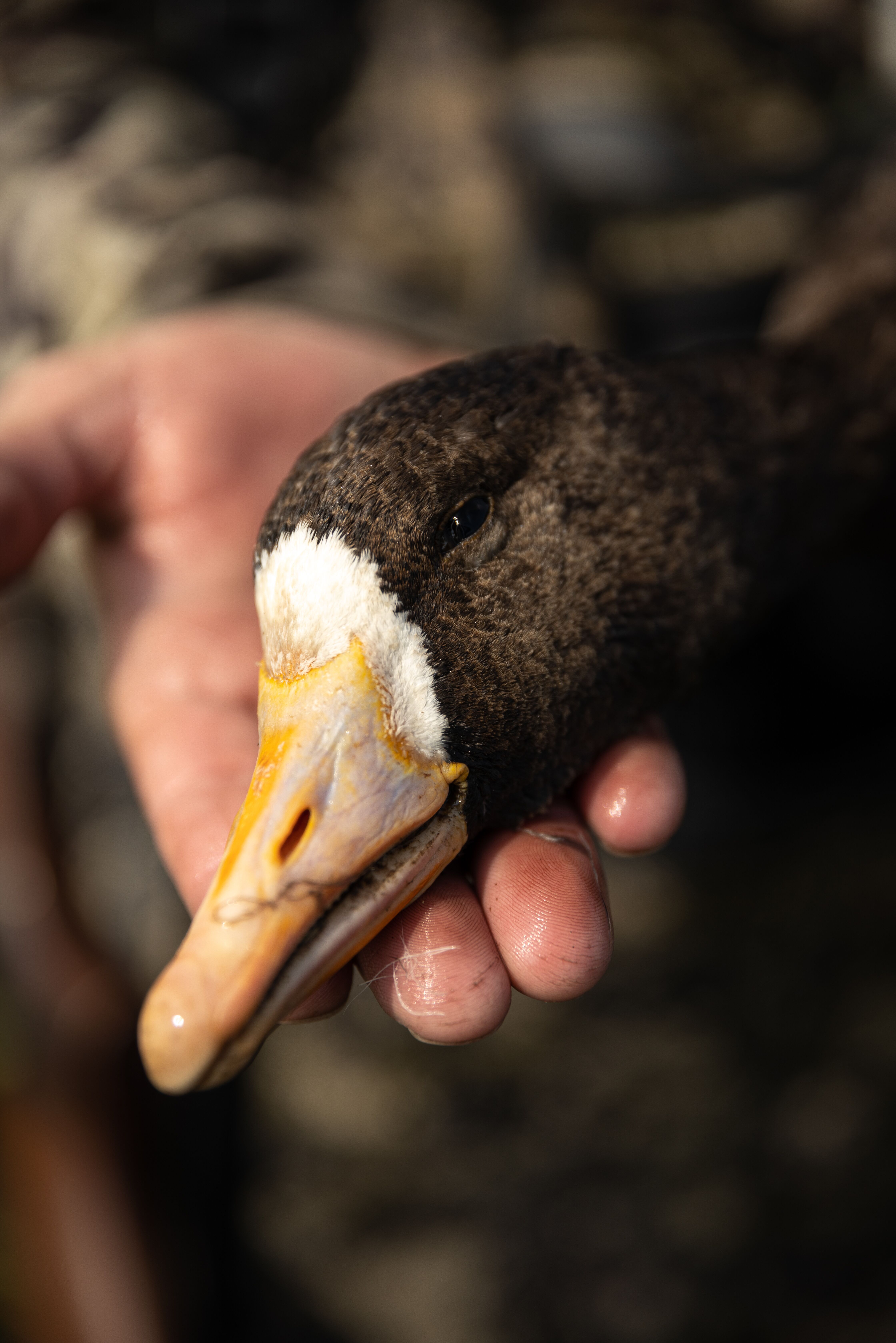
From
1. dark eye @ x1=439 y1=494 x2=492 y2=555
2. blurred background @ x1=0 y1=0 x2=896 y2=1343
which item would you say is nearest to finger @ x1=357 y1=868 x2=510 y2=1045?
dark eye @ x1=439 y1=494 x2=492 y2=555

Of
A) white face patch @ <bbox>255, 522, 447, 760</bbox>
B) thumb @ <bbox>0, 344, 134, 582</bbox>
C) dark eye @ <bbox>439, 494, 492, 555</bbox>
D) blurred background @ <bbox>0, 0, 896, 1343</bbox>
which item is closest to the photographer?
white face patch @ <bbox>255, 522, 447, 760</bbox>

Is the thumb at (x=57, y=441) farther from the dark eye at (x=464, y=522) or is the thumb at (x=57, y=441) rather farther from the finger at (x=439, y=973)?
the finger at (x=439, y=973)

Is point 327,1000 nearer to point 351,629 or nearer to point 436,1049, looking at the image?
point 351,629

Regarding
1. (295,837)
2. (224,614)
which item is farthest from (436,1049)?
(295,837)

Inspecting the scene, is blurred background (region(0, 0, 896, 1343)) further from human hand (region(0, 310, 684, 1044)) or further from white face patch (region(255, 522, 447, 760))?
white face patch (region(255, 522, 447, 760))

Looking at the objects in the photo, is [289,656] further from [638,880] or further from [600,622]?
[638,880]

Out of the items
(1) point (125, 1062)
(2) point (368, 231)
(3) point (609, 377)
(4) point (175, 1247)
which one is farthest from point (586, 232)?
(4) point (175, 1247)

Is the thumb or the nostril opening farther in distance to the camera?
the thumb

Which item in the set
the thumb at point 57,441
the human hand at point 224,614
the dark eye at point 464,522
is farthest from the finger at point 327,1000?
the thumb at point 57,441
